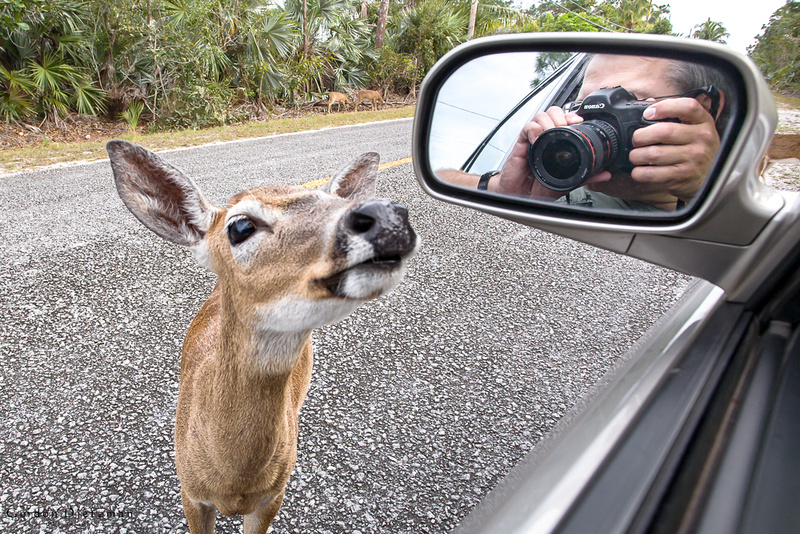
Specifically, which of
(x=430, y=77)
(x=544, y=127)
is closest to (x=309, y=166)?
(x=430, y=77)

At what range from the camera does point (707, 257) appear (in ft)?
5.24

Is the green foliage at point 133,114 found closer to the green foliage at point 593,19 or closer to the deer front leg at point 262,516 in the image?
the green foliage at point 593,19

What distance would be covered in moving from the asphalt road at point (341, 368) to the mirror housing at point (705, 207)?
4.69 feet

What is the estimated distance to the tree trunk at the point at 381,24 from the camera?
18.7 metres

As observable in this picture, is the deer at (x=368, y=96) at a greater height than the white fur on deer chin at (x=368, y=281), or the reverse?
the white fur on deer chin at (x=368, y=281)

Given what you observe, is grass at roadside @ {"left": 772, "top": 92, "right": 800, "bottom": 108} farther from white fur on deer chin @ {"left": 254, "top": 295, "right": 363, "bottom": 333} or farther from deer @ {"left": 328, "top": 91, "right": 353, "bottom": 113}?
deer @ {"left": 328, "top": 91, "right": 353, "bottom": 113}

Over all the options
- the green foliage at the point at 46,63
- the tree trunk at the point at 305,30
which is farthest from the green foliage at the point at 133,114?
the tree trunk at the point at 305,30

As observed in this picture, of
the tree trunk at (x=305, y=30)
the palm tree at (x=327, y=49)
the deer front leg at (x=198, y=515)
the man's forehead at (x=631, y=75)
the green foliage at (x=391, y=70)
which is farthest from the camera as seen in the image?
the green foliage at (x=391, y=70)

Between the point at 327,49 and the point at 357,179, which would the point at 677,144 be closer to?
the point at 357,179

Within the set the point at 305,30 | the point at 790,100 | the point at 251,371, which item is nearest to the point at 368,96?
the point at 305,30

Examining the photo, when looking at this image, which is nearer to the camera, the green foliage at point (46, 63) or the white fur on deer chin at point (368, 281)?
the white fur on deer chin at point (368, 281)

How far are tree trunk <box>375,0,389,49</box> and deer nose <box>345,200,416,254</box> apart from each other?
19573 millimetres

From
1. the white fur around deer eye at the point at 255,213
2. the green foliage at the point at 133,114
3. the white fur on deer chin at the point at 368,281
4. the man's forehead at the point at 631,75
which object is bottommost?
the green foliage at the point at 133,114

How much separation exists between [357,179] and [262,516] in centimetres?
137
